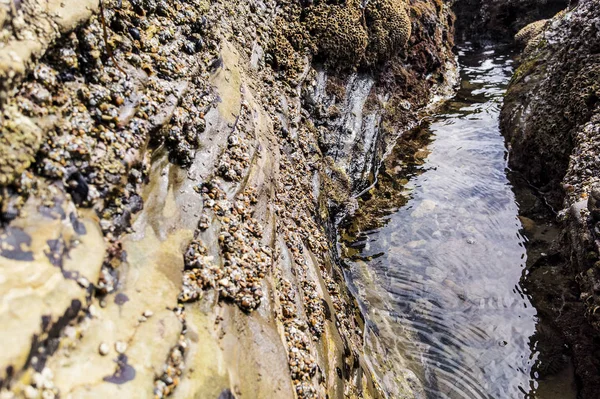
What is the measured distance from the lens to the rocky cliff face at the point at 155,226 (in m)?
2.59

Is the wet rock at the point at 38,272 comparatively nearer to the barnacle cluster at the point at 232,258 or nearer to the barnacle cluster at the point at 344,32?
the barnacle cluster at the point at 232,258

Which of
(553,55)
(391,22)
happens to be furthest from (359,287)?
(553,55)

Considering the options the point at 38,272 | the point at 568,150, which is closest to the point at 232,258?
the point at 38,272

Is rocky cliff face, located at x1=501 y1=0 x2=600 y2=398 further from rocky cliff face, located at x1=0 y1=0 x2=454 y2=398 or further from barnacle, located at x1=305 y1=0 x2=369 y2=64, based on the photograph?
barnacle, located at x1=305 y1=0 x2=369 y2=64

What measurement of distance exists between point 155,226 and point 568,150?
10.1m

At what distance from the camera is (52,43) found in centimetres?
319

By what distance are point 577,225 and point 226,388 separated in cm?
690

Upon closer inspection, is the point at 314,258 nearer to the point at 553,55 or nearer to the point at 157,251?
the point at 157,251

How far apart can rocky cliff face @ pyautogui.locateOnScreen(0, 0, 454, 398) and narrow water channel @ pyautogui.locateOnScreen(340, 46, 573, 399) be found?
0.83 metres

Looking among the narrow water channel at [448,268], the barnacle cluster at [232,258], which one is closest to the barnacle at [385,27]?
the narrow water channel at [448,268]

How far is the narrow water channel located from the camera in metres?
6.57

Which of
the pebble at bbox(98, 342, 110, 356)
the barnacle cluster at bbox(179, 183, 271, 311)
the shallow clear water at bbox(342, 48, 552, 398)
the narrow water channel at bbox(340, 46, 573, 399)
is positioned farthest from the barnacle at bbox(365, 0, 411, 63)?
the pebble at bbox(98, 342, 110, 356)

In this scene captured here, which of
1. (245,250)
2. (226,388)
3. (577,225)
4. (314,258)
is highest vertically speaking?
(245,250)

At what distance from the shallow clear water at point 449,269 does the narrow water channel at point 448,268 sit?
20mm
